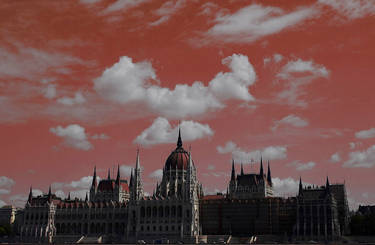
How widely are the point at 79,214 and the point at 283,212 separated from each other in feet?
233

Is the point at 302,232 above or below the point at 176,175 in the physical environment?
below

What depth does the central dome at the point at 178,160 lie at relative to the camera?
181 m

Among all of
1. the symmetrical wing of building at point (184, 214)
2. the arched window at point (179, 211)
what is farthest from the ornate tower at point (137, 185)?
the arched window at point (179, 211)

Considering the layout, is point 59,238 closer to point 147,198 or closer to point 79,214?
point 79,214

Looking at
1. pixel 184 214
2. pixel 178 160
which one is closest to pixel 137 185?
pixel 178 160

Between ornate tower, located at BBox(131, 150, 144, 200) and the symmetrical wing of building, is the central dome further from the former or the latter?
ornate tower, located at BBox(131, 150, 144, 200)

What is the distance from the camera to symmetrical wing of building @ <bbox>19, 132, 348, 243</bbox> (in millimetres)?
156000

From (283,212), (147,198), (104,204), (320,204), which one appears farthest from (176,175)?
(320,204)

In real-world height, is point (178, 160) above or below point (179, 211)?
above

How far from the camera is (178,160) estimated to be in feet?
600

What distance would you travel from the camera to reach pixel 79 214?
18025cm

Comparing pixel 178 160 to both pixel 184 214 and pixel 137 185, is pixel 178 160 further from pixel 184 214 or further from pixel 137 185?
pixel 184 214

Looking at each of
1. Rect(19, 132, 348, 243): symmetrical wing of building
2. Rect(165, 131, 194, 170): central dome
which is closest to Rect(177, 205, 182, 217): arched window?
Rect(19, 132, 348, 243): symmetrical wing of building

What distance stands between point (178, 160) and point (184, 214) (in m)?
28.7
